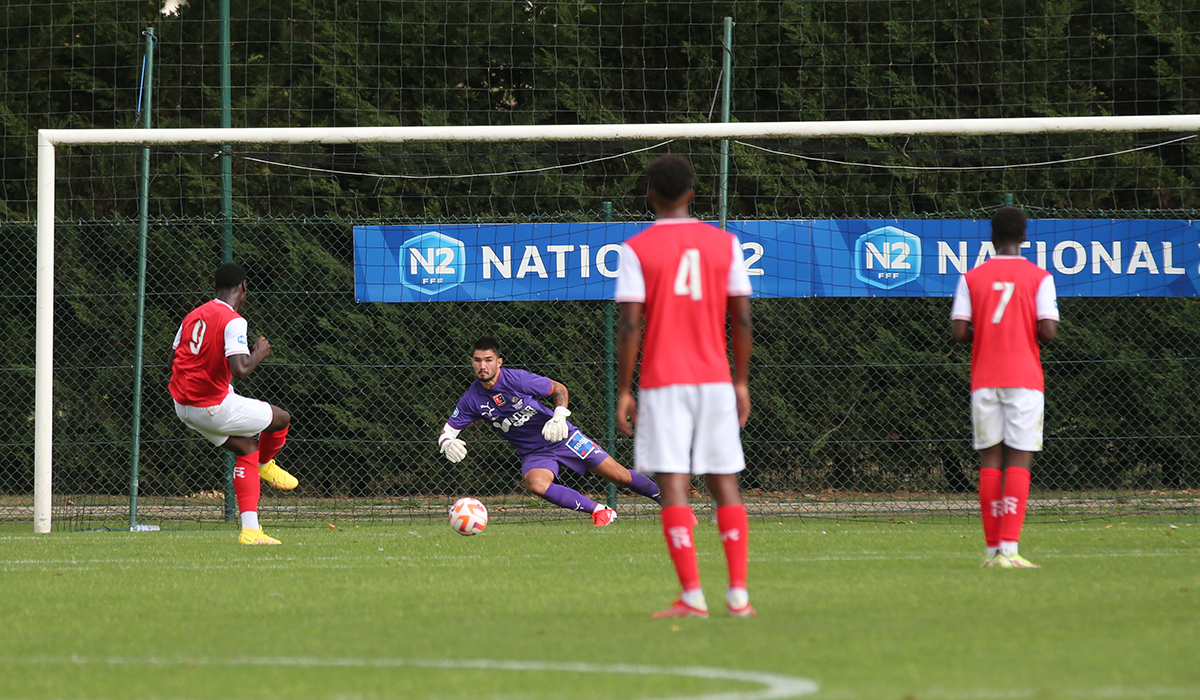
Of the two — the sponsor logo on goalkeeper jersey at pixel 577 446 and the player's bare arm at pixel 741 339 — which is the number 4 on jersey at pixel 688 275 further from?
the sponsor logo on goalkeeper jersey at pixel 577 446

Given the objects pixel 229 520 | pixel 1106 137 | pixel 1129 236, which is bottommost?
pixel 229 520

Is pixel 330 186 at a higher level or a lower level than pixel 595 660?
higher

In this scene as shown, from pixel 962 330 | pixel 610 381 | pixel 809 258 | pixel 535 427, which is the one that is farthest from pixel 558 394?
pixel 962 330

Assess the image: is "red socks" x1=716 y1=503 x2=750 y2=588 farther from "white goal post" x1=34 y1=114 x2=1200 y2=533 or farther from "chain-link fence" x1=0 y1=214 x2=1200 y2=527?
"chain-link fence" x1=0 y1=214 x2=1200 y2=527

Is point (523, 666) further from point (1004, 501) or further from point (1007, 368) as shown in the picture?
point (1007, 368)

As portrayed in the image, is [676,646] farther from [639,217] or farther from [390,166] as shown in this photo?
[390,166]

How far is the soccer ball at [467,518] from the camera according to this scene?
908 centimetres

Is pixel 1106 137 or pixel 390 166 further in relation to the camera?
pixel 390 166

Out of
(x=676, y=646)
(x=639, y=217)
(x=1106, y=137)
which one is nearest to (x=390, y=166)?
(x=639, y=217)

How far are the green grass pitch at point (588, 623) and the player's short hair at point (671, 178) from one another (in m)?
1.59

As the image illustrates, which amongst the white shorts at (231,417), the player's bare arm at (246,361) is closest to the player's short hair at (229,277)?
the player's bare arm at (246,361)

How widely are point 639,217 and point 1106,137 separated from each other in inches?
168

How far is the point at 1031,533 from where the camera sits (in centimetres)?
936

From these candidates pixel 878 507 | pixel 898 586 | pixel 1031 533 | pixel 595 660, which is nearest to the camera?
pixel 595 660
